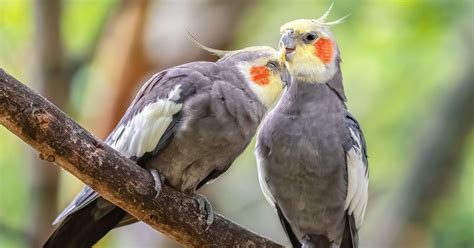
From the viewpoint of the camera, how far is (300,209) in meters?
3.12

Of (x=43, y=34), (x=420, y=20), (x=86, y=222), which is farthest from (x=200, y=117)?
(x=420, y=20)

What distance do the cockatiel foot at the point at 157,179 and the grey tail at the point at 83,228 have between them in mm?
260

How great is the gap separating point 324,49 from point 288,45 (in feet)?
0.55

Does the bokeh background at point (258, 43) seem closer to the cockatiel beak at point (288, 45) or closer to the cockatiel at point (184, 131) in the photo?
the cockatiel at point (184, 131)

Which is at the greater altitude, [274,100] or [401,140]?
[274,100]

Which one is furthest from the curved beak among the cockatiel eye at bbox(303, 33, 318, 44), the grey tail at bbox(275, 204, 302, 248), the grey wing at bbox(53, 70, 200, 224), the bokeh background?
the bokeh background

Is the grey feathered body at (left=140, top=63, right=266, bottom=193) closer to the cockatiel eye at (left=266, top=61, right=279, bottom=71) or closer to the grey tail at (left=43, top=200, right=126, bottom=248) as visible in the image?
the cockatiel eye at (left=266, top=61, right=279, bottom=71)

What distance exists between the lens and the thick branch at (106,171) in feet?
8.18

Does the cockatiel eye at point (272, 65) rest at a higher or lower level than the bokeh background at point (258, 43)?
higher

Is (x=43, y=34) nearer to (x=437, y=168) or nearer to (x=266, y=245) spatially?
(x=266, y=245)

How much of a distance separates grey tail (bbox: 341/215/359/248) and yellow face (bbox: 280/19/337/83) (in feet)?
1.92

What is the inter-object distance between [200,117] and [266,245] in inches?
21.5

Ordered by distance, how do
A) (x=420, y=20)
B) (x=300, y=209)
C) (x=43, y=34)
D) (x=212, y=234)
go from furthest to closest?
(x=420, y=20), (x=43, y=34), (x=300, y=209), (x=212, y=234)

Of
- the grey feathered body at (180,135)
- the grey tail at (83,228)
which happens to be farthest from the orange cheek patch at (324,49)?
the grey tail at (83,228)
